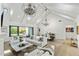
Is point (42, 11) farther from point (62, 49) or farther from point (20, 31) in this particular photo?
point (62, 49)

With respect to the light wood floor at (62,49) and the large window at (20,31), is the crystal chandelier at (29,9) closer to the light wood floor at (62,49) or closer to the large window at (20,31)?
the large window at (20,31)

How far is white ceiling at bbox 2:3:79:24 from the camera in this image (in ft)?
7.79

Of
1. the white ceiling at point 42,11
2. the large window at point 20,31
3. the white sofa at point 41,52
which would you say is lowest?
the white sofa at point 41,52

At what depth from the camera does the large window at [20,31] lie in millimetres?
2408

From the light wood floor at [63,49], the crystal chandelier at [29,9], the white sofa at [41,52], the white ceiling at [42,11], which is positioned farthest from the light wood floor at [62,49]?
the crystal chandelier at [29,9]

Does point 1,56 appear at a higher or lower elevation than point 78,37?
A: lower

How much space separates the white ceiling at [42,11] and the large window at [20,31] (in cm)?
13

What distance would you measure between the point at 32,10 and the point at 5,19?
57 cm

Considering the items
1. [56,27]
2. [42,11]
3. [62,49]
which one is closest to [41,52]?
[62,49]

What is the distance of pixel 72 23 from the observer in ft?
7.82

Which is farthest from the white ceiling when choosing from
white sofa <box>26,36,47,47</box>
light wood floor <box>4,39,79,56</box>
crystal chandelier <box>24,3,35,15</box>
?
light wood floor <box>4,39,79,56</box>

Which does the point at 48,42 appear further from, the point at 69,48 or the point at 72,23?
the point at 72,23

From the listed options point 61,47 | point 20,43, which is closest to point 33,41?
point 20,43

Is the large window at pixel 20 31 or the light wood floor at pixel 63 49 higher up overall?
the large window at pixel 20 31
